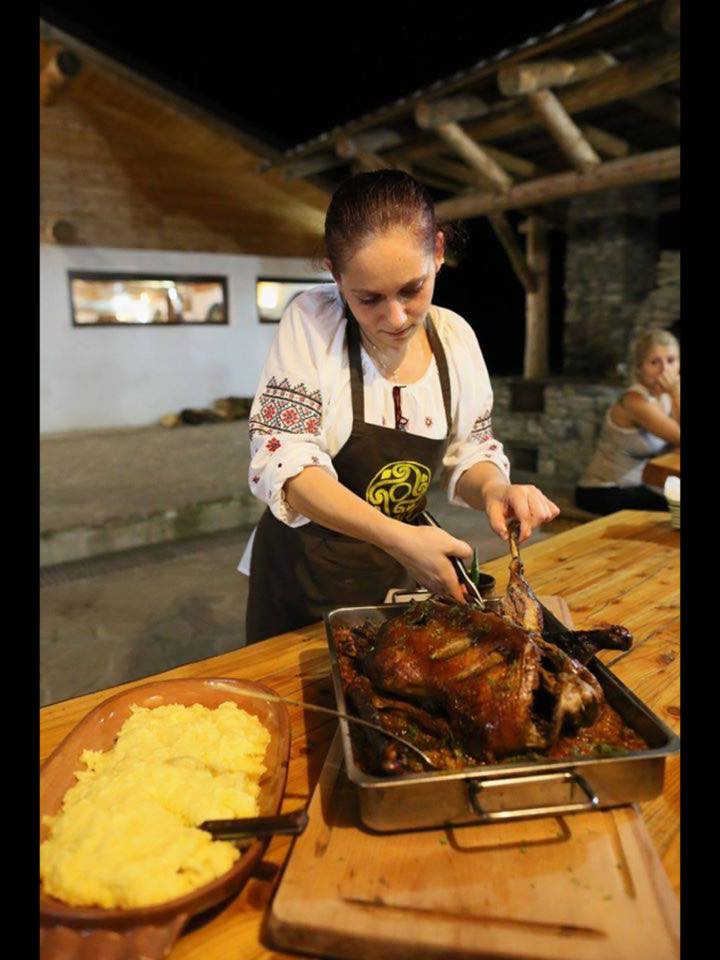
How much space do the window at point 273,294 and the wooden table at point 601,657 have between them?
25.8 feet

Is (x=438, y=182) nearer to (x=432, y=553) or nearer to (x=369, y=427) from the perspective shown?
(x=369, y=427)

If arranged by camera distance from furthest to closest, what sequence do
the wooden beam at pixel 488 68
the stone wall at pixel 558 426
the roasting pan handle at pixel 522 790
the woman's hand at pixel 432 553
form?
1. the stone wall at pixel 558 426
2. the wooden beam at pixel 488 68
3. the woman's hand at pixel 432 553
4. the roasting pan handle at pixel 522 790

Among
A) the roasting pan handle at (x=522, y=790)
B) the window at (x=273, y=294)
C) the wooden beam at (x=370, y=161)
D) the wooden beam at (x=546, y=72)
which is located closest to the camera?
the roasting pan handle at (x=522, y=790)

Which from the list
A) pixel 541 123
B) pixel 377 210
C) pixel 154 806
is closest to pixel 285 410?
pixel 377 210

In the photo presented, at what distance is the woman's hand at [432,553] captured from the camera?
5.19 feet

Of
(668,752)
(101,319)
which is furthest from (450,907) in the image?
(101,319)

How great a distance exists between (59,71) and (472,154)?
484 centimetres

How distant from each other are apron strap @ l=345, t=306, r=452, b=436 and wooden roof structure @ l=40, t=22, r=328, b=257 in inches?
262

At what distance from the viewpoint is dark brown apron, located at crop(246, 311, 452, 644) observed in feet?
6.95

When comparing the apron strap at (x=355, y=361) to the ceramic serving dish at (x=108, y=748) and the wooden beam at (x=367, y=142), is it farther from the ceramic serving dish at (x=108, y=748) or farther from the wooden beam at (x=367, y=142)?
the wooden beam at (x=367, y=142)

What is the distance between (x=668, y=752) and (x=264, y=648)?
1.08 m

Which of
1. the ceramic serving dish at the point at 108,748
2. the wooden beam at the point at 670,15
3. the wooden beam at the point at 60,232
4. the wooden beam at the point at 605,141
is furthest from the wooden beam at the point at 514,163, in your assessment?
the ceramic serving dish at the point at 108,748

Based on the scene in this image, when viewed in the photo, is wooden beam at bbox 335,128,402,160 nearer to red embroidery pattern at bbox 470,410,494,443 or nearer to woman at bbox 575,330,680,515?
woman at bbox 575,330,680,515

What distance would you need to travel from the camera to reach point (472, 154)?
635cm
